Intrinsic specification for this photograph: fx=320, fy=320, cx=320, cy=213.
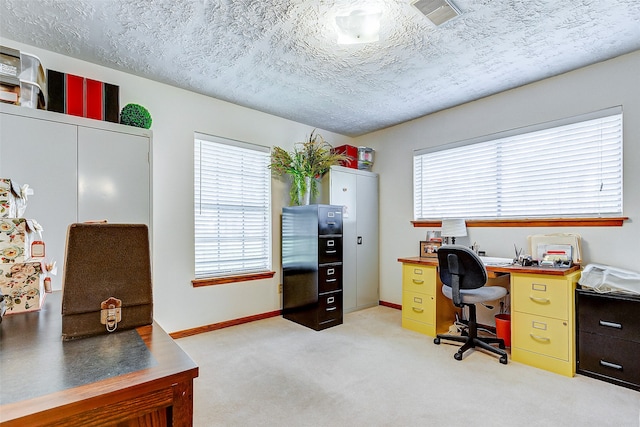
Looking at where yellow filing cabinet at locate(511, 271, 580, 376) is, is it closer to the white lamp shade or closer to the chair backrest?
the chair backrest

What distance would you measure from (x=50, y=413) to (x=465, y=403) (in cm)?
223

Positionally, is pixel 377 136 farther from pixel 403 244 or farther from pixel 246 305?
pixel 246 305

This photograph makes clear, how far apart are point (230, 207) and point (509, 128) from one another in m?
3.11

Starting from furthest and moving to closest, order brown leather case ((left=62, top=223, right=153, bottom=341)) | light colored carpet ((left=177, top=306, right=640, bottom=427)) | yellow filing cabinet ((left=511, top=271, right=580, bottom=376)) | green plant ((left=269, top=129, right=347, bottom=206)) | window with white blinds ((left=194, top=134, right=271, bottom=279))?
green plant ((left=269, top=129, right=347, bottom=206)), window with white blinds ((left=194, top=134, right=271, bottom=279)), yellow filing cabinet ((left=511, top=271, right=580, bottom=376)), light colored carpet ((left=177, top=306, right=640, bottom=427)), brown leather case ((left=62, top=223, right=153, bottom=341))

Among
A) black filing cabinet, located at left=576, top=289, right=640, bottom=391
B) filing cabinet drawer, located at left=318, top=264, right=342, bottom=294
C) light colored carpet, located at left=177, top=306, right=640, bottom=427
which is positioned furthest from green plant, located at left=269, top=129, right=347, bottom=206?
black filing cabinet, located at left=576, top=289, right=640, bottom=391

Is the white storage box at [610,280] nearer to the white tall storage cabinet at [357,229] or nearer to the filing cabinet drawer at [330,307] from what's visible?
the filing cabinet drawer at [330,307]

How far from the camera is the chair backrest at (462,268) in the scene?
2701 millimetres

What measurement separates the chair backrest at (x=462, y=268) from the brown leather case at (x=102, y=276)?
2.44 meters

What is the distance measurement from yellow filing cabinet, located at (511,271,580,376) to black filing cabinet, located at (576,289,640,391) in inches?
2.7

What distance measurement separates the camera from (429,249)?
145 inches

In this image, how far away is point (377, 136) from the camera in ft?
15.4

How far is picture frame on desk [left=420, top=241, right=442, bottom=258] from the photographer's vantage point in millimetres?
3648

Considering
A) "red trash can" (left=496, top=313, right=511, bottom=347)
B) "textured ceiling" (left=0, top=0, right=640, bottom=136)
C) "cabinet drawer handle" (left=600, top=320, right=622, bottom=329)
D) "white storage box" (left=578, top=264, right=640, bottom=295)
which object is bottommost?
"red trash can" (left=496, top=313, right=511, bottom=347)

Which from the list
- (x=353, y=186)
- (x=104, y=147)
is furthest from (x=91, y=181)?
(x=353, y=186)
